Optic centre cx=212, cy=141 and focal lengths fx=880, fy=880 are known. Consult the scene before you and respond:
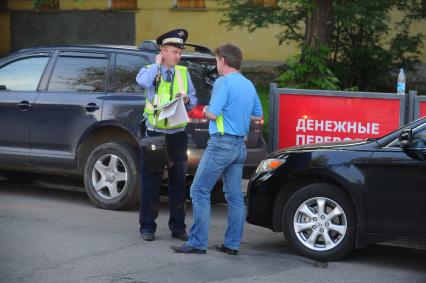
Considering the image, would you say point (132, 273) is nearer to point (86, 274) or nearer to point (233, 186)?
point (86, 274)

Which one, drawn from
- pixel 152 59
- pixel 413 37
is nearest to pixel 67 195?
pixel 152 59

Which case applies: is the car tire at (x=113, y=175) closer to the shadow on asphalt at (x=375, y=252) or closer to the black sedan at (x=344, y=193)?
the shadow on asphalt at (x=375, y=252)

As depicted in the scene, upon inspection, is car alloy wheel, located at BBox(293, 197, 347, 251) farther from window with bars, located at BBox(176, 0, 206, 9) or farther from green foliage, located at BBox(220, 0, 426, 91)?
window with bars, located at BBox(176, 0, 206, 9)

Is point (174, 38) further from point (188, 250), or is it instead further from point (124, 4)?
point (124, 4)

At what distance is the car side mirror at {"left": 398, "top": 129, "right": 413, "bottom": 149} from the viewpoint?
6.87 meters

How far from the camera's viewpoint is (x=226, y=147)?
721 centimetres

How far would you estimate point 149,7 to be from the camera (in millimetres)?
24250

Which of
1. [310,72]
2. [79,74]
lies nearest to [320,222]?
[79,74]

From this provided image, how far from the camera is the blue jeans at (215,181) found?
23.7ft

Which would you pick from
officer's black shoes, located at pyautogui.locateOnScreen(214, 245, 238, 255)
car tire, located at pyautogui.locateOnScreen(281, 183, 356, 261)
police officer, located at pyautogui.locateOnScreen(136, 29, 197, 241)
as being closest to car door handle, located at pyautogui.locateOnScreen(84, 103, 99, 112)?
police officer, located at pyautogui.locateOnScreen(136, 29, 197, 241)

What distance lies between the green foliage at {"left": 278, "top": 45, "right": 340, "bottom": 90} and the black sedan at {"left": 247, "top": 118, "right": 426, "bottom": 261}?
5.91m

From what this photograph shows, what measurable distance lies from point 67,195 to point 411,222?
5.03 m

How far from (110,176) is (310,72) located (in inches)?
201

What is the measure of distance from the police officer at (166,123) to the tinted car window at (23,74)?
2.65 meters
